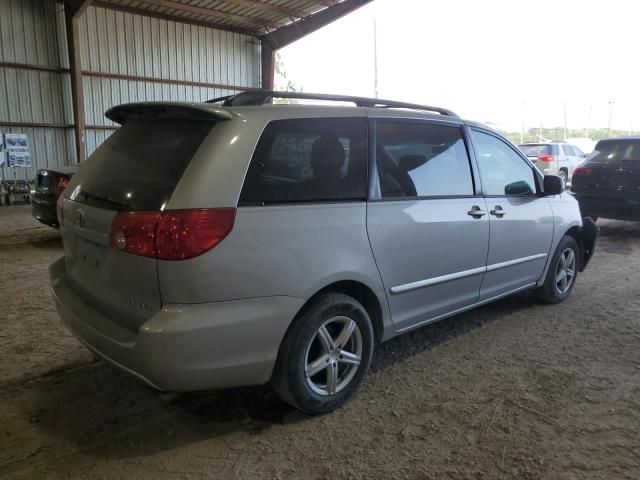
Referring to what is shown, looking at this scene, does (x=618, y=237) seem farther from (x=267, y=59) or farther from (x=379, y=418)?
(x=267, y=59)

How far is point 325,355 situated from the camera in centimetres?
290

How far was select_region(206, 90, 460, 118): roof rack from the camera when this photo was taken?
2.93 metres

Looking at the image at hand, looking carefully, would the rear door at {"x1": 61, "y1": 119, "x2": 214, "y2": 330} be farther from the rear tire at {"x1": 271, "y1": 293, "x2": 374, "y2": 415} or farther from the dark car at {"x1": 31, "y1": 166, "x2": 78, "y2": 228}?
the dark car at {"x1": 31, "y1": 166, "x2": 78, "y2": 228}

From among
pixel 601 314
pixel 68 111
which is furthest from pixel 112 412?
pixel 68 111

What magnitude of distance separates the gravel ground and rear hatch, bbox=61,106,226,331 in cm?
66

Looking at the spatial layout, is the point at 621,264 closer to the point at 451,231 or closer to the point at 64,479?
the point at 451,231

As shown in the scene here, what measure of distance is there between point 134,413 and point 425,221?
2.07 meters

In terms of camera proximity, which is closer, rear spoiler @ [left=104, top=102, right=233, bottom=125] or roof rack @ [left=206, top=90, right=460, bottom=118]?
rear spoiler @ [left=104, top=102, right=233, bottom=125]

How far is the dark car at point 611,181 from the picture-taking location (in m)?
8.38

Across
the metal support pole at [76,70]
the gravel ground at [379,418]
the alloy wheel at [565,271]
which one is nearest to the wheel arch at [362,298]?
the gravel ground at [379,418]

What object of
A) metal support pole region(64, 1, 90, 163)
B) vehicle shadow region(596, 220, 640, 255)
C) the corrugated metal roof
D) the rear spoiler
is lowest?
vehicle shadow region(596, 220, 640, 255)

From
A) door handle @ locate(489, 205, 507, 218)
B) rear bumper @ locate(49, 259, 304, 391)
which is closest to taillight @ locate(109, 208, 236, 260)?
rear bumper @ locate(49, 259, 304, 391)

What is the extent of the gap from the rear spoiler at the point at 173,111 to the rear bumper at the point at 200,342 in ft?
3.09

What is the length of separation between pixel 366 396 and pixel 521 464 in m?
0.96
